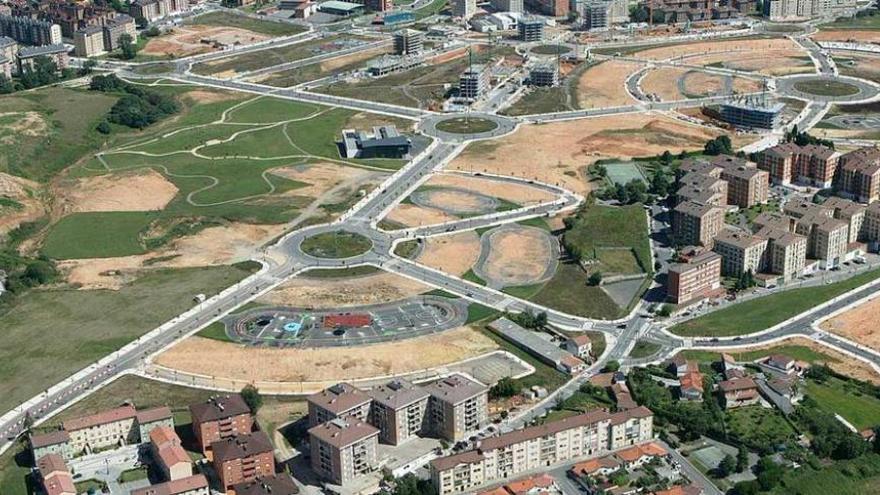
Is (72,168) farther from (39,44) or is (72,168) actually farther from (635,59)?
(635,59)

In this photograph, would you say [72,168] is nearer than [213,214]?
No

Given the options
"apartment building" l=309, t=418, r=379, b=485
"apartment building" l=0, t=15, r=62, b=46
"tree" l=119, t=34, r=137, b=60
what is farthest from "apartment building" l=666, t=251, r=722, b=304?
"apartment building" l=0, t=15, r=62, b=46

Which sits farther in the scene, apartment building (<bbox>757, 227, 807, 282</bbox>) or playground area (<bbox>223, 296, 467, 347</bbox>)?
apartment building (<bbox>757, 227, 807, 282</bbox>)

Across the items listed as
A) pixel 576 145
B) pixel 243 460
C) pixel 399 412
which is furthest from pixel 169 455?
pixel 576 145

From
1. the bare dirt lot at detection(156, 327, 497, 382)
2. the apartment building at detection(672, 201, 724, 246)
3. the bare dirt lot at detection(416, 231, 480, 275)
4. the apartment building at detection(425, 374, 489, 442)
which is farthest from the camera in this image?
the apartment building at detection(672, 201, 724, 246)

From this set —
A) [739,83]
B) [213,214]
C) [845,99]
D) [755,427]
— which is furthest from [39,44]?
[755,427]

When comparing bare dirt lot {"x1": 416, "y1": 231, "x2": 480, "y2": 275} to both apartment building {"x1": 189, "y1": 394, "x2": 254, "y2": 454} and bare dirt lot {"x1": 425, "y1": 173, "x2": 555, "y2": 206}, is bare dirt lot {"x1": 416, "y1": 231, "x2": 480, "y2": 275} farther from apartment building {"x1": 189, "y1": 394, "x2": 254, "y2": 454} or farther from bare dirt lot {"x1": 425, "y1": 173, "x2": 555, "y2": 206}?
apartment building {"x1": 189, "y1": 394, "x2": 254, "y2": 454}
